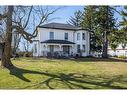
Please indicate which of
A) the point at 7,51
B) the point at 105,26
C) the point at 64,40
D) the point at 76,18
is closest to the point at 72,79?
the point at 7,51

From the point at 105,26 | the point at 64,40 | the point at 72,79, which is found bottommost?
the point at 72,79

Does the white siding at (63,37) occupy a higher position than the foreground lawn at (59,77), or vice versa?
the white siding at (63,37)

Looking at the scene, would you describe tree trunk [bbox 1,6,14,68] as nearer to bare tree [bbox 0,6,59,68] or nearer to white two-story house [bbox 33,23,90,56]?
bare tree [bbox 0,6,59,68]

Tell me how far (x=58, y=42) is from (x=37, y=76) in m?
10.1

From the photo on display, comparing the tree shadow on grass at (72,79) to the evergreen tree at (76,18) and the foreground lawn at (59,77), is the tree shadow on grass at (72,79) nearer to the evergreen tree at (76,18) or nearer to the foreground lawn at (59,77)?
the foreground lawn at (59,77)

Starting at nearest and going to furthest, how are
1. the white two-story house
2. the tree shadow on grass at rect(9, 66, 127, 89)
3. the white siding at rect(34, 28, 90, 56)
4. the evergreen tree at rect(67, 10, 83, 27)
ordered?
the tree shadow on grass at rect(9, 66, 127, 89)
the evergreen tree at rect(67, 10, 83, 27)
the white two-story house
the white siding at rect(34, 28, 90, 56)

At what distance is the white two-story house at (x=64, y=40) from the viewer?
18.7 meters

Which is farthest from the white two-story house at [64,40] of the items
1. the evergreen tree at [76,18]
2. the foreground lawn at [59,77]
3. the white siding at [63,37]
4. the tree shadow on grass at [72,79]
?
the tree shadow on grass at [72,79]

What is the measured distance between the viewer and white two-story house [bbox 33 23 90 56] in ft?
61.3

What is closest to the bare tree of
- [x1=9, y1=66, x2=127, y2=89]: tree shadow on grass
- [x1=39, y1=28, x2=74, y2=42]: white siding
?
[x1=9, y1=66, x2=127, y2=89]: tree shadow on grass

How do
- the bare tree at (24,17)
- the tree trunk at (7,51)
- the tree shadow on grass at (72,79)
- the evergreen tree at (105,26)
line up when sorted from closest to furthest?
the tree shadow on grass at (72,79) → the bare tree at (24,17) → the tree trunk at (7,51) → the evergreen tree at (105,26)

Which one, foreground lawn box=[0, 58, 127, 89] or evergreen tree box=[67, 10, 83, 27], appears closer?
foreground lawn box=[0, 58, 127, 89]

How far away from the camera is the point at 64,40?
20.8 metres

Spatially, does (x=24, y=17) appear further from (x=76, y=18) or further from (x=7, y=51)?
(x=76, y=18)
